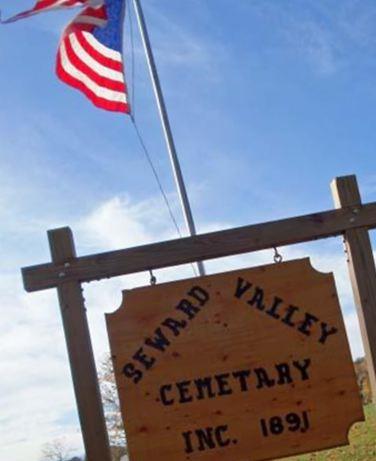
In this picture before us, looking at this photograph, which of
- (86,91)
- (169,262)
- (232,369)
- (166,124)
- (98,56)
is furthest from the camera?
(166,124)

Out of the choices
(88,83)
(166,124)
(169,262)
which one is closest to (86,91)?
(88,83)

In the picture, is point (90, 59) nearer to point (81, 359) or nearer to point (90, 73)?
point (90, 73)

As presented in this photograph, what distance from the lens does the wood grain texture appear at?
18.7 ft

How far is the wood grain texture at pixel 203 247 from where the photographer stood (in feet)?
18.7

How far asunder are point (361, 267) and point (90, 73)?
15.2 feet

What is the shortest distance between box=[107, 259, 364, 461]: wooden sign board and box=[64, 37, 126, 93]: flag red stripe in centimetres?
410

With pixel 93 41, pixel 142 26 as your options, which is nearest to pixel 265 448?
pixel 93 41

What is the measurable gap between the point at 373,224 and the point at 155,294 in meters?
1.80

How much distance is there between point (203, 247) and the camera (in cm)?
574

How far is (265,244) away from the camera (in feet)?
19.0

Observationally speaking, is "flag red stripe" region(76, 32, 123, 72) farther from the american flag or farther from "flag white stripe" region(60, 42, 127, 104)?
"flag white stripe" region(60, 42, 127, 104)

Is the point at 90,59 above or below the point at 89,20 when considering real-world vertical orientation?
below

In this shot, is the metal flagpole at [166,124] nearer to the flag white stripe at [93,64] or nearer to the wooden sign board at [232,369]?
the flag white stripe at [93,64]

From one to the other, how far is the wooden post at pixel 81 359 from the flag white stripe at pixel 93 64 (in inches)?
153
